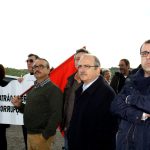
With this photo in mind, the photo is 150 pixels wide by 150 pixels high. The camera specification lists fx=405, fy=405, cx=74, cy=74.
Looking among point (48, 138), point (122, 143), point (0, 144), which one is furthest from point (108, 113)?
point (0, 144)

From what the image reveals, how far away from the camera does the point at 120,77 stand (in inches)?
377

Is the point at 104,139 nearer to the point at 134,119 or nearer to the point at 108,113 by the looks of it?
the point at 108,113

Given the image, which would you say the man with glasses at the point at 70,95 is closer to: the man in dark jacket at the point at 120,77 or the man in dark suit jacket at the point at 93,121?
the man in dark suit jacket at the point at 93,121

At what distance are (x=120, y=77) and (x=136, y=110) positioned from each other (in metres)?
5.31

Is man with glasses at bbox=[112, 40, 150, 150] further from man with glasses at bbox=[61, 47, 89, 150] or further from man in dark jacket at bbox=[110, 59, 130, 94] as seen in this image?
man in dark jacket at bbox=[110, 59, 130, 94]

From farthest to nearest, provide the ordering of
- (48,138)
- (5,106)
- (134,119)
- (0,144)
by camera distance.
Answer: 1. (5,106)
2. (0,144)
3. (48,138)
4. (134,119)

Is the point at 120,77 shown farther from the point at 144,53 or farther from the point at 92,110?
the point at 144,53

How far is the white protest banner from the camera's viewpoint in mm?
9891

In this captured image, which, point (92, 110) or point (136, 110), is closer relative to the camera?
point (136, 110)

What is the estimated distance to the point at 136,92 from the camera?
4.33m

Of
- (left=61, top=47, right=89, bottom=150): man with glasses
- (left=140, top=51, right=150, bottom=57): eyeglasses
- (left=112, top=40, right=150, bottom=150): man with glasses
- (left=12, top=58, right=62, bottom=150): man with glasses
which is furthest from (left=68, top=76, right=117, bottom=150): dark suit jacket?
(left=61, top=47, right=89, bottom=150): man with glasses

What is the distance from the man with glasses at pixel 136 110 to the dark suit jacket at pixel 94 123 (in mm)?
494

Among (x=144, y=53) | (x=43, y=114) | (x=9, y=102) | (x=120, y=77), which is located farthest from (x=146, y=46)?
(x=9, y=102)

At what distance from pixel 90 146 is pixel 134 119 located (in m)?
0.93
